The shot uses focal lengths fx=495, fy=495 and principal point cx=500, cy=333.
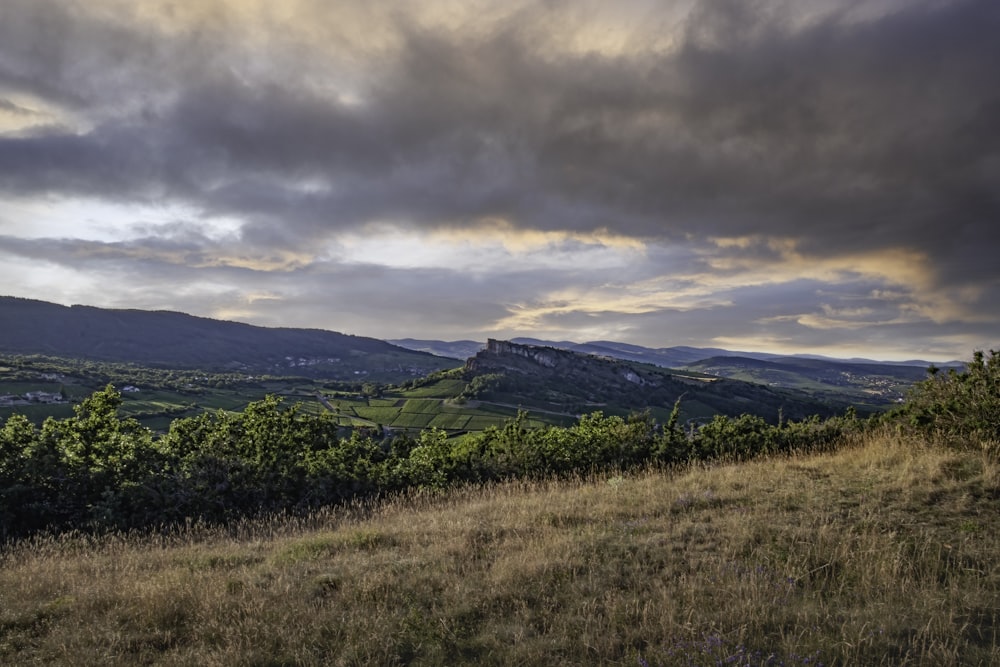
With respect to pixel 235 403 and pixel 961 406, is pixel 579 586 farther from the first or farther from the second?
pixel 235 403

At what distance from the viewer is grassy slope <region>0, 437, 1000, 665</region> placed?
5598 millimetres

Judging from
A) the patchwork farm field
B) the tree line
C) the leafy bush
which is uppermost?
the leafy bush

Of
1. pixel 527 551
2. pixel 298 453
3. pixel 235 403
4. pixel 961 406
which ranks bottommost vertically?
pixel 235 403

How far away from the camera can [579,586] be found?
6930 millimetres

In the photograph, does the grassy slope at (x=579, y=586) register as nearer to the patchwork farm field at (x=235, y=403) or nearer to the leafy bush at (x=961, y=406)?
the leafy bush at (x=961, y=406)

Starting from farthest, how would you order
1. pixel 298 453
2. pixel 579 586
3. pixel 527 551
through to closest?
pixel 298 453 < pixel 527 551 < pixel 579 586

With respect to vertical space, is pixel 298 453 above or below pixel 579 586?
below

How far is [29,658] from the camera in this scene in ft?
19.4

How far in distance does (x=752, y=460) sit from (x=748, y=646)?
1093 cm

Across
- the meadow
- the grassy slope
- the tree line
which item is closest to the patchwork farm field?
the tree line

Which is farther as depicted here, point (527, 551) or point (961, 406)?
point (961, 406)

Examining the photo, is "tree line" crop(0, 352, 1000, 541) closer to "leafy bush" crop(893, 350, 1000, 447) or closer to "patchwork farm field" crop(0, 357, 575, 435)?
"leafy bush" crop(893, 350, 1000, 447)

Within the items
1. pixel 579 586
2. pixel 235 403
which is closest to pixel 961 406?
pixel 579 586

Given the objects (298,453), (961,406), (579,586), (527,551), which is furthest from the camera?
(298,453)
